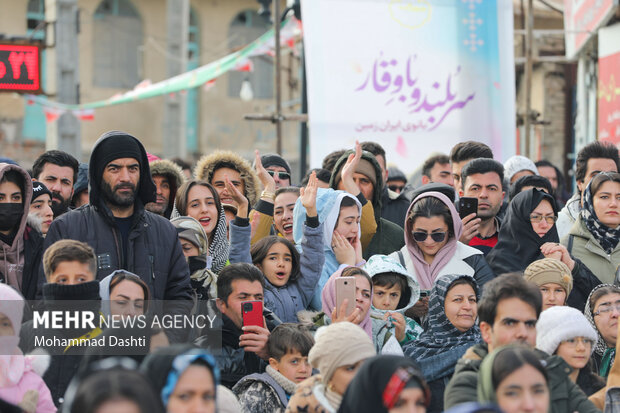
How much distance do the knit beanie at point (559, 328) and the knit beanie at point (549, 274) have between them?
1.88ft

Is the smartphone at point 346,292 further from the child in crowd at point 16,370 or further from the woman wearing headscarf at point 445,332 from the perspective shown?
the child in crowd at point 16,370

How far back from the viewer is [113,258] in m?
4.94

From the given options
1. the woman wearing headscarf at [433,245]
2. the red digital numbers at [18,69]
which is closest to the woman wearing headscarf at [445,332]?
the woman wearing headscarf at [433,245]

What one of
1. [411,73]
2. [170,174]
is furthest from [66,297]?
[411,73]

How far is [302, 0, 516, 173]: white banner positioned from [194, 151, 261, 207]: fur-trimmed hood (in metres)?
1.56

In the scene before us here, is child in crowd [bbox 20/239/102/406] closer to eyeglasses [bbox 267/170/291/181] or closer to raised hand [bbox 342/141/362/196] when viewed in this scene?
raised hand [bbox 342/141/362/196]

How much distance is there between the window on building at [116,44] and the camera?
83.5 ft

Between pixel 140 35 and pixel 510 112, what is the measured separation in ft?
61.3

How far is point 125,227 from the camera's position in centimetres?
507

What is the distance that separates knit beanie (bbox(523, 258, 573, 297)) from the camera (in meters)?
5.34

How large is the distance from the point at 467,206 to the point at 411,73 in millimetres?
2531

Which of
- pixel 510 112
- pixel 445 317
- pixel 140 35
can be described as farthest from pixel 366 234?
pixel 140 35

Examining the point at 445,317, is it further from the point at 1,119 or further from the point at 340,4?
the point at 1,119

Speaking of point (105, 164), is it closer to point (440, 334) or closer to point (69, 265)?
point (69, 265)
